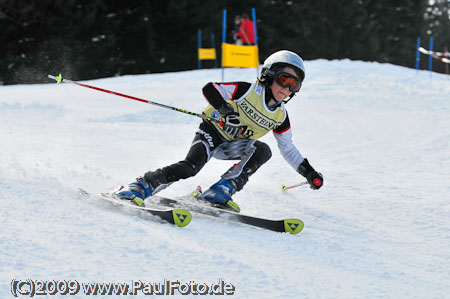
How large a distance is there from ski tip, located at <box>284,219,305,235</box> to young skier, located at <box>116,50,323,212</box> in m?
0.47

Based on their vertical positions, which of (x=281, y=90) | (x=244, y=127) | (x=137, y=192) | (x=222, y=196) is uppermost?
(x=281, y=90)

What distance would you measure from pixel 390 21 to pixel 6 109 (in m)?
32.8

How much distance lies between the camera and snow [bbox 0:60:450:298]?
7.18 feet

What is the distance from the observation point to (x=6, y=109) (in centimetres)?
762

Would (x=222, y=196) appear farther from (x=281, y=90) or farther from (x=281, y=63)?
(x=281, y=63)

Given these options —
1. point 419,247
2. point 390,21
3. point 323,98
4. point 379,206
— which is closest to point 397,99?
point 323,98

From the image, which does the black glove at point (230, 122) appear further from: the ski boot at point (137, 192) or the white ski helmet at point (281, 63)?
the ski boot at point (137, 192)

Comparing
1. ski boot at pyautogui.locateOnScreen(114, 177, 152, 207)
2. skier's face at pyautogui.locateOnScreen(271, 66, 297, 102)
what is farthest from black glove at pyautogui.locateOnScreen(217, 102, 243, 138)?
ski boot at pyautogui.locateOnScreen(114, 177, 152, 207)

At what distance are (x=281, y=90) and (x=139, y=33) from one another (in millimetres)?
18834

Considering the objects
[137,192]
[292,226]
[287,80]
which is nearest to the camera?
[292,226]

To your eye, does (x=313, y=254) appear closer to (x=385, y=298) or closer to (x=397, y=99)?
(x=385, y=298)

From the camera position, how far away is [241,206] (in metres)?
3.83

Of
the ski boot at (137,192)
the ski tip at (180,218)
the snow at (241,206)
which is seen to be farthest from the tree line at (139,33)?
the ski tip at (180,218)

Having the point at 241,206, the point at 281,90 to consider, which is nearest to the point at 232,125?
the point at 281,90
